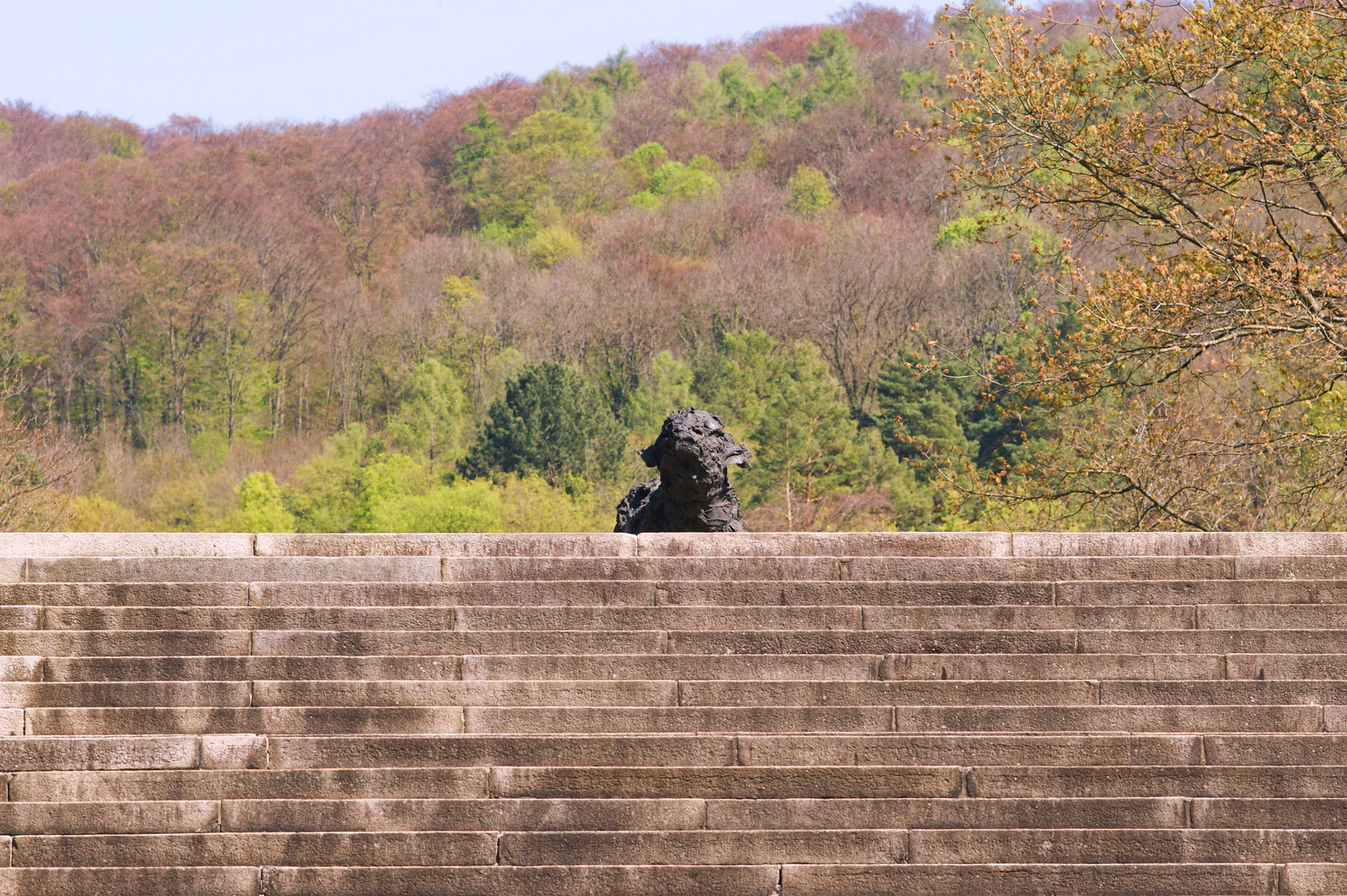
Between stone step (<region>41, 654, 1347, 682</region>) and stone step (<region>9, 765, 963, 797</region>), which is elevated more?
stone step (<region>41, 654, 1347, 682</region>)

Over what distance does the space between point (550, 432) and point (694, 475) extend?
39.1 m

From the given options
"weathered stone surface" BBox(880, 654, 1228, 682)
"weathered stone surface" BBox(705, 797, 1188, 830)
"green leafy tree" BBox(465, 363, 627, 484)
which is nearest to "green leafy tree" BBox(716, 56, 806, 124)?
"green leafy tree" BBox(465, 363, 627, 484)

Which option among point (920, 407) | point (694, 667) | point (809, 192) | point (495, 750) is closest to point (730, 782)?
point (694, 667)

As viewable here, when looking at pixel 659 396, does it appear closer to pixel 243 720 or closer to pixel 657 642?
pixel 657 642

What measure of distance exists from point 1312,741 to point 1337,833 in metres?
0.46

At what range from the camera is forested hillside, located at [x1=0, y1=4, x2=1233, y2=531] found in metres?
43.9

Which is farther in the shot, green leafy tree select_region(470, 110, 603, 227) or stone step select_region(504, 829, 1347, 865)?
green leafy tree select_region(470, 110, 603, 227)

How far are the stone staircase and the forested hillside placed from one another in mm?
22269

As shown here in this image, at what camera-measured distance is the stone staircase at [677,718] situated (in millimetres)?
6180

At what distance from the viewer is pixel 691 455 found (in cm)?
921

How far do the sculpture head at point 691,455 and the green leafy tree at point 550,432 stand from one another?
124 feet

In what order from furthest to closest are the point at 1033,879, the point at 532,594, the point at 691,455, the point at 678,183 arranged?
1. the point at 678,183
2. the point at 691,455
3. the point at 532,594
4. the point at 1033,879

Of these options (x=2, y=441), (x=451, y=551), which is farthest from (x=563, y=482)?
(x=451, y=551)

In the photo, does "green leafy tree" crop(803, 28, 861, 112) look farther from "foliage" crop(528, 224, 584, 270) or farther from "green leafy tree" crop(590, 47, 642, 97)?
"foliage" crop(528, 224, 584, 270)
